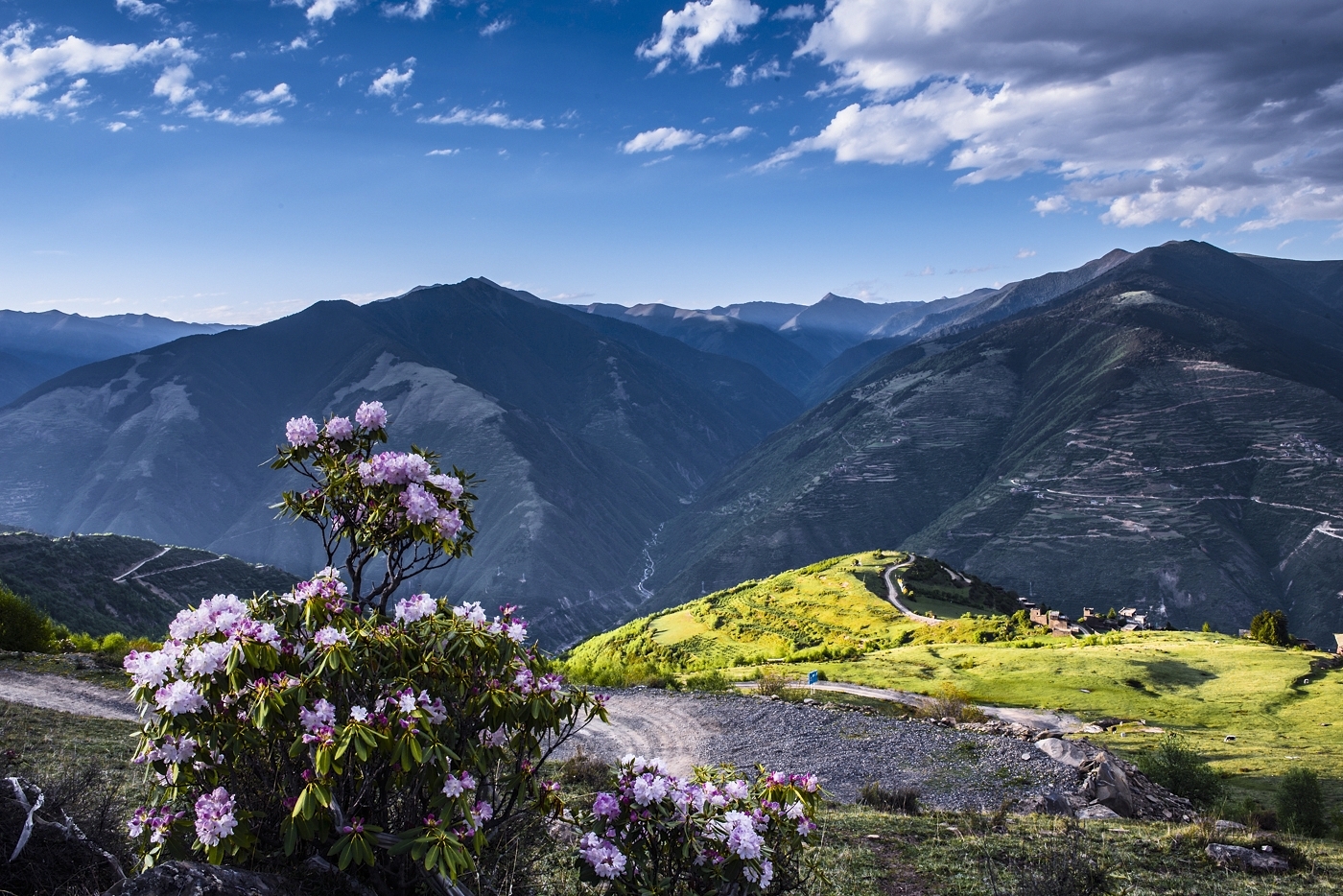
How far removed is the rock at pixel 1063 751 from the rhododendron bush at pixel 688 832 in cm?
1470

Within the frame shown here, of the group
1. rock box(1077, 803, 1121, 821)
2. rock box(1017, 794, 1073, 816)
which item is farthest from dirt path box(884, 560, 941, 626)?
rock box(1017, 794, 1073, 816)

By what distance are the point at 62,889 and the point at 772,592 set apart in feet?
187

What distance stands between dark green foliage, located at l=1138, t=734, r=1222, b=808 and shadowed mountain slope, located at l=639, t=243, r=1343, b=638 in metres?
103

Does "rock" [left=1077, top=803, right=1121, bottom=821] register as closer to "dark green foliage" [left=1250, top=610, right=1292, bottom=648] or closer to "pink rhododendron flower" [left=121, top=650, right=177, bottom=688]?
"pink rhododendron flower" [left=121, top=650, right=177, bottom=688]

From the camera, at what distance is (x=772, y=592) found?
60125 millimetres

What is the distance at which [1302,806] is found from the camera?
15.2 meters

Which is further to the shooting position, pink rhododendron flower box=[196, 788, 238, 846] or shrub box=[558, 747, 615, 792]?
shrub box=[558, 747, 615, 792]

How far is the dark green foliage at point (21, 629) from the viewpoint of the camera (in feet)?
87.8

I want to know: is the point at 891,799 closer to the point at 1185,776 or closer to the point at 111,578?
the point at 1185,776

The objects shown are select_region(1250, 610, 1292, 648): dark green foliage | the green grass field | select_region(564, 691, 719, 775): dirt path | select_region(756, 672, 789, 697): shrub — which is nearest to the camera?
select_region(564, 691, 719, 775): dirt path

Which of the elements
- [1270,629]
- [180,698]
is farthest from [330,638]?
[1270,629]

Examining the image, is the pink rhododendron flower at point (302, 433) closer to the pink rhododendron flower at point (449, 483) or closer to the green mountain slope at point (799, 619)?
the pink rhododendron flower at point (449, 483)

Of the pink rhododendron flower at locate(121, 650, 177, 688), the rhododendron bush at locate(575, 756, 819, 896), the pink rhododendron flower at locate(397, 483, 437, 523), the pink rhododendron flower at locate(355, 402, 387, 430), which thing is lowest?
the rhododendron bush at locate(575, 756, 819, 896)

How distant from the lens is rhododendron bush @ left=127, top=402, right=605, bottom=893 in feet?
14.6
